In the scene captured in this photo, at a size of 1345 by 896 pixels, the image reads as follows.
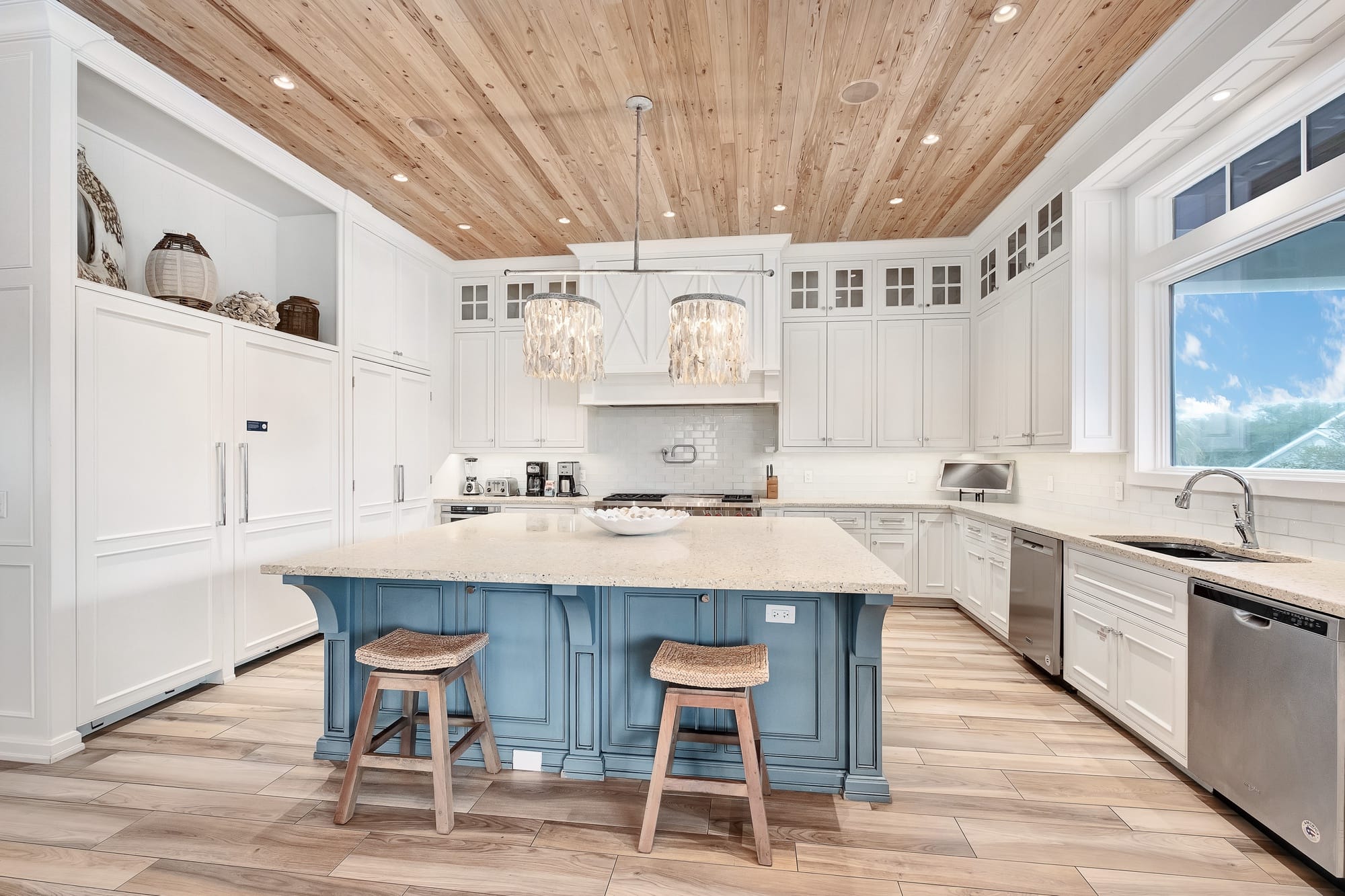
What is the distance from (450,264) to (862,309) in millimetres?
3635

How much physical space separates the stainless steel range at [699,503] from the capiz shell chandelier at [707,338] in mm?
2399

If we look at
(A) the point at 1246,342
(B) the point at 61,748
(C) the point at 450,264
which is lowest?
(B) the point at 61,748

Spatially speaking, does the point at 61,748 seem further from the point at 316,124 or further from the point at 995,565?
the point at 995,565

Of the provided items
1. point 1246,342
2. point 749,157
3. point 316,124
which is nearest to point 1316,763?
point 1246,342

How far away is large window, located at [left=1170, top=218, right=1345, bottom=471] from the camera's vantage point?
7.78ft

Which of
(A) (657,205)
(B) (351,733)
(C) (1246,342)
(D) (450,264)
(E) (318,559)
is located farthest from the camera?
(D) (450,264)

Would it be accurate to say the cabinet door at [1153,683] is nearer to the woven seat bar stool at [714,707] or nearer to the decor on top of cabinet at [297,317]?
the woven seat bar stool at [714,707]

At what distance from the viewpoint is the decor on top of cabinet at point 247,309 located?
347 cm

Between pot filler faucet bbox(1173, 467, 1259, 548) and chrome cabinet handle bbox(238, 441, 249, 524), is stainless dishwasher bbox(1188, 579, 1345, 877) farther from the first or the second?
chrome cabinet handle bbox(238, 441, 249, 524)

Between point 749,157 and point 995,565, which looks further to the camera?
point 995,565

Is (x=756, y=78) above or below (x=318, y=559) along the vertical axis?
above

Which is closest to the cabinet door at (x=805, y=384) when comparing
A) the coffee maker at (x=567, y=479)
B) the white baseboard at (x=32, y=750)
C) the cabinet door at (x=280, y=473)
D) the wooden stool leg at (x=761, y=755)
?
the coffee maker at (x=567, y=479)

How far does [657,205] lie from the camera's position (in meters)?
4.35

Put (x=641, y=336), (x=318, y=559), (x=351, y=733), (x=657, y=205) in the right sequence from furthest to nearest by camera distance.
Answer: (x=641, y=336) → (x=657, y=205) → (x=351, y=733) → (x=318, y=559)
